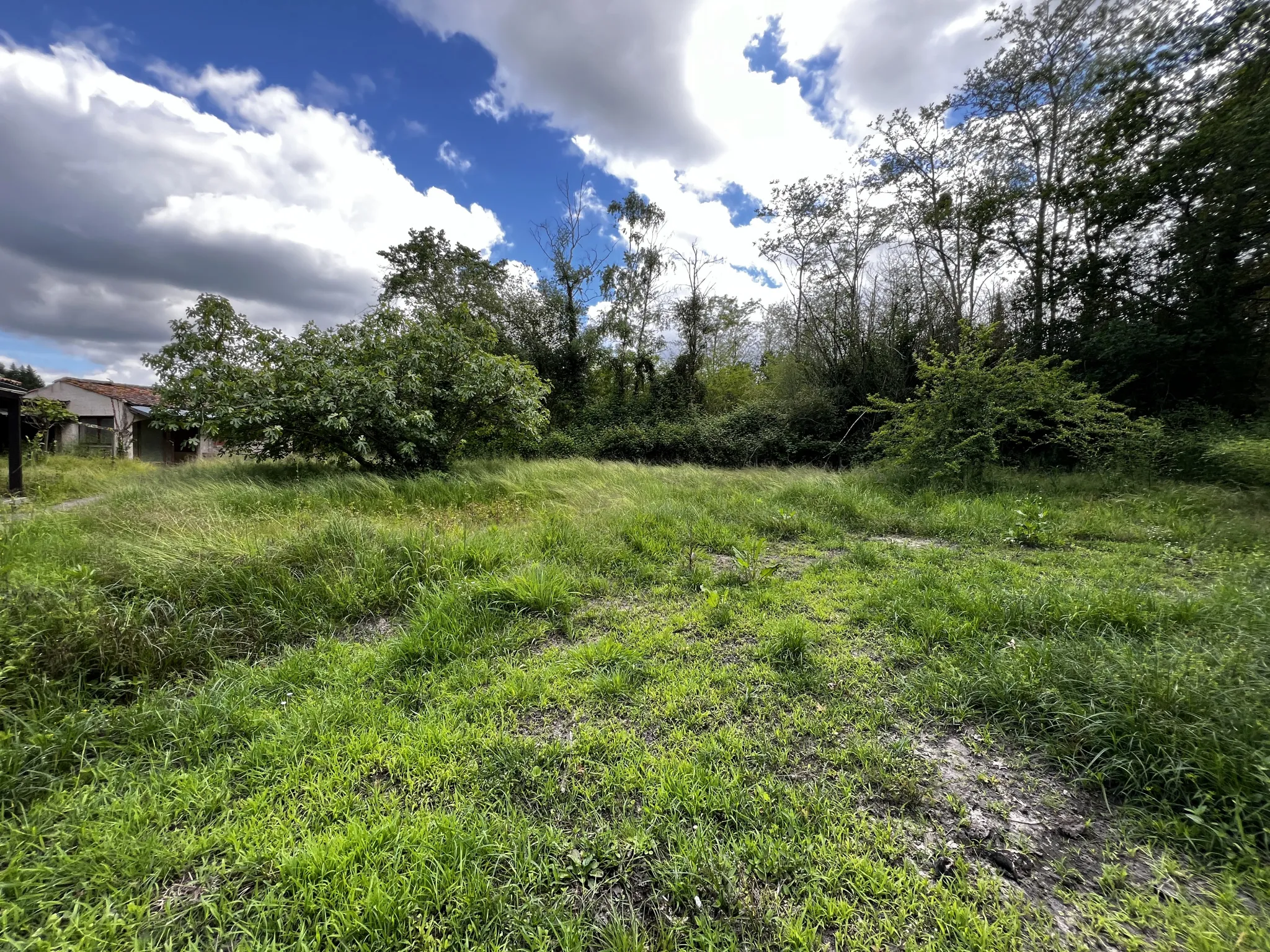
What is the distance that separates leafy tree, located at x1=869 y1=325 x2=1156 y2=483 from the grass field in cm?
374

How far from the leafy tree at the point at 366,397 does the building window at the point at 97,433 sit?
46.9 feet

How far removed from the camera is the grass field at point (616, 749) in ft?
4.30

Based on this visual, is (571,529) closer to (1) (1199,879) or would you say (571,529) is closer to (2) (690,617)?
(2) (690,617)

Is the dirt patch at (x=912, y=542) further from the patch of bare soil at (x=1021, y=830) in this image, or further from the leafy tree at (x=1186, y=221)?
the leafy tree at (x=1186, y=221)

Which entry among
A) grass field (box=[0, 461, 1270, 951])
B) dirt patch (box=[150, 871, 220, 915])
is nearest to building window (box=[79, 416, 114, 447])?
grass field (box=[0, 461, 1270, 951])

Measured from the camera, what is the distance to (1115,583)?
132 inches

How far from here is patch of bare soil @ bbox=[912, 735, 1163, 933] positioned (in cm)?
140

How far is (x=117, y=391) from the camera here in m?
20.7

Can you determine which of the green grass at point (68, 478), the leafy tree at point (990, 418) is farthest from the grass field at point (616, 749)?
the green grass at point (68, 478)

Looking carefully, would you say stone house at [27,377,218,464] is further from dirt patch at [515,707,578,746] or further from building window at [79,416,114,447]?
dirt patch at [515,707,578,746]

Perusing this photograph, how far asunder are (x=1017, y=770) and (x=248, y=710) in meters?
3.63

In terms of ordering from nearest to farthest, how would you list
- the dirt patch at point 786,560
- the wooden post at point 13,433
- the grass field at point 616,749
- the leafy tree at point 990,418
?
1. the grass field at point 616,749
2. the dirt patch at point 786,560
3. the leafy tree at point 990,418
4. the wooden post at point 13,433

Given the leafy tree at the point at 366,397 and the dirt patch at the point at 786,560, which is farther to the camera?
the leafy tree at the point at 366,397

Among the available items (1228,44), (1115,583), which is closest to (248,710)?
(1115,583)
